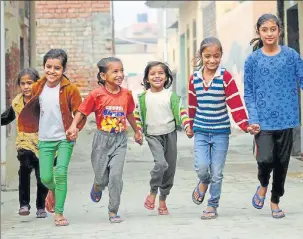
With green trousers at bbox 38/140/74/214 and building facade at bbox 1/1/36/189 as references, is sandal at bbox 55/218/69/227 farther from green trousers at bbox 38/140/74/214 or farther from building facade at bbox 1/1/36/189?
building facade at bbox 1/1/36/189

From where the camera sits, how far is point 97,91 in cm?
662

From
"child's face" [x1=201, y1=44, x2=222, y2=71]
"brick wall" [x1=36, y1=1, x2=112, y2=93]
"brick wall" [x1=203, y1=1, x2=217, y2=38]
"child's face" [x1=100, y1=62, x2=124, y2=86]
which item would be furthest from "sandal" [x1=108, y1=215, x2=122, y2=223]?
"brick wall" [x1=203, y1=1, x2=217, y2=38]

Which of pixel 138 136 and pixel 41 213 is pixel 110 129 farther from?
pixel 41 213

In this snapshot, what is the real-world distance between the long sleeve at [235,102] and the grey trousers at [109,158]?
97cm

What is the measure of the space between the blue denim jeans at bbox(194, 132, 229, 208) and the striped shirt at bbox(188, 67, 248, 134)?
70 millimetres

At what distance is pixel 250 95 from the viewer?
6.58 m

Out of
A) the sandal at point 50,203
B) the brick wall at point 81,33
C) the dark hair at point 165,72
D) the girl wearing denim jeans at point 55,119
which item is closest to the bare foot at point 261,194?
the dark hair at point 165,72

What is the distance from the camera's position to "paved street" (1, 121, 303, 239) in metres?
6.03

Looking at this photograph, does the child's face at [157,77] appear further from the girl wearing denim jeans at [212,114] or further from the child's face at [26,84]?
the child's face at [26,84]

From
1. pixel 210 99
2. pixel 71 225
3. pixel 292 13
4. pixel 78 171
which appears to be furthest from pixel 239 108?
pixel 292 13

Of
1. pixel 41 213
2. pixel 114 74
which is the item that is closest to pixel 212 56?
pixel 114 74

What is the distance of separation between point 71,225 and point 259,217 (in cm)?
161

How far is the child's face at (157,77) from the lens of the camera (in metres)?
6.90

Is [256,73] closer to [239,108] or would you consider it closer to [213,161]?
[239,108]
